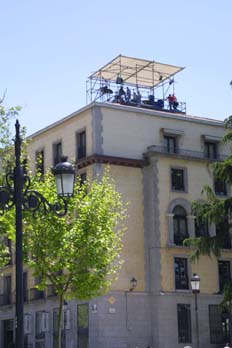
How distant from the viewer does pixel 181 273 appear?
153ft

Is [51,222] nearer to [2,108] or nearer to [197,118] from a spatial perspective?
[2,108]

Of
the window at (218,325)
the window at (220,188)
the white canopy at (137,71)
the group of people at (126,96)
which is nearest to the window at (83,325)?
the window at (218,325)

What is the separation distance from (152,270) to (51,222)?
17793 mm

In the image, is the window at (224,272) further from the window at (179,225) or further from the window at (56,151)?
the window at (56,151)

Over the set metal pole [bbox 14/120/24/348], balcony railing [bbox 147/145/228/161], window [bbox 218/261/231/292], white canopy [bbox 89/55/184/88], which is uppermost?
white canopy [bbox 89/55/184/88]

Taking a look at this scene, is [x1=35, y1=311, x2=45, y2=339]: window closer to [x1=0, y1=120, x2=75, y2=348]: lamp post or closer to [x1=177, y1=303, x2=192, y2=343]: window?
[x1=177, y1=303, x2=192, y2=343]: window

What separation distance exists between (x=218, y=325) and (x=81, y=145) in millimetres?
14770

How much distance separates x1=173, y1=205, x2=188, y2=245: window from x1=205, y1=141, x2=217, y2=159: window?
5.14 meters

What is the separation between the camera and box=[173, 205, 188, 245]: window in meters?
47.1

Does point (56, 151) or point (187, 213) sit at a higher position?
point (56, 151)

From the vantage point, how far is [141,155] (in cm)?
4769

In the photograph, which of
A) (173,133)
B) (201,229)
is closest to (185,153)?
(173,133)

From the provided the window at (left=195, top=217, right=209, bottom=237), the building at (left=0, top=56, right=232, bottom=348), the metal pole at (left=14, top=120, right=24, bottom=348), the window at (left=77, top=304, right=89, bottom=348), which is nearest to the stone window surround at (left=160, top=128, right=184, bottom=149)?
the building at (left=0, top=56, right=232, bottom=348)

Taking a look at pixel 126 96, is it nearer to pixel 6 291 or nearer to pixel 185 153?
pixel 185 153
